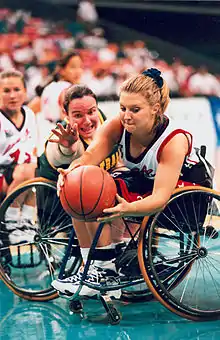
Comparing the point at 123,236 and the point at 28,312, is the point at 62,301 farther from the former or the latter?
the point at 123,236

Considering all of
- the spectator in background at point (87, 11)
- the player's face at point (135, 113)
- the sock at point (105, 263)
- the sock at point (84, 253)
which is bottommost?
the sock at point (105, 263)

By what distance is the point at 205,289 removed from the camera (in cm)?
424

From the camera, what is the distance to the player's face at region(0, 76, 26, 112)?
4.51 m

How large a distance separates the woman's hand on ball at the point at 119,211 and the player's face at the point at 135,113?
1.53 ft

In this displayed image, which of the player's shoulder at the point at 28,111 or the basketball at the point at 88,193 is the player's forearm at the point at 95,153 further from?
the player's shoulder at the point at 28,111

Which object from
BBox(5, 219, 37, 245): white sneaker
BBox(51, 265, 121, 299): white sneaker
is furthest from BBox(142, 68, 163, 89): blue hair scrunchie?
BBox(5, 219, 37, 245): white sneaker

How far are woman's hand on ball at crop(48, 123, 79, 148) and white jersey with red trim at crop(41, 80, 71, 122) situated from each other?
69cm

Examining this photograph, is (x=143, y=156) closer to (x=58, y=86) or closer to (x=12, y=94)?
(x=58, y=86)

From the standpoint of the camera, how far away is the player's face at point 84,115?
13.5ft

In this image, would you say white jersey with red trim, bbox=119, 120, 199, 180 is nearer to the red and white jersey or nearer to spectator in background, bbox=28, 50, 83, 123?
spectator in background, bbox=28, 50, 83, 123

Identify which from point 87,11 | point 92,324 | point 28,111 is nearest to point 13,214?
point 28,111

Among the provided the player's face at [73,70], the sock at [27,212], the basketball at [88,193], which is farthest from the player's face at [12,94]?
the basketball at [88,193]

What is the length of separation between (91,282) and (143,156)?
0.85 metres

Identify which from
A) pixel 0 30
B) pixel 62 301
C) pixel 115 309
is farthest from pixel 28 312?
pixel 0 30
